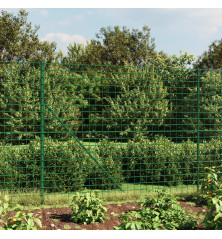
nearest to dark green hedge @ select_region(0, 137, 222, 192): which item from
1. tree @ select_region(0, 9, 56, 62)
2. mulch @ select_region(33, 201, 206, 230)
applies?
mulch @ select_region(33, 201, 206, 230)

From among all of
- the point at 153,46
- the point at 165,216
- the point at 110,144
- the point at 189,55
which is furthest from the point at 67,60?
the point at 165,216

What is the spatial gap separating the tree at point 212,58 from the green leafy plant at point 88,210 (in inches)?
875

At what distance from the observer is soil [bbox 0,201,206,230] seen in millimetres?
3750

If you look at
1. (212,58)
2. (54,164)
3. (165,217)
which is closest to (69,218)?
(165,217)

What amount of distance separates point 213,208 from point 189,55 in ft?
71.1

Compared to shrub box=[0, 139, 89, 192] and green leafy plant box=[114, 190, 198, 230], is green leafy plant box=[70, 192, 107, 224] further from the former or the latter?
shrub box=[0, 139, 89, 192]

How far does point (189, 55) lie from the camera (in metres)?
23.5

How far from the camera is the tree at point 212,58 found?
23688mm

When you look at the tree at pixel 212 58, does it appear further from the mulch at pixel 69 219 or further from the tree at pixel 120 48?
the mulch at pixel 69 219

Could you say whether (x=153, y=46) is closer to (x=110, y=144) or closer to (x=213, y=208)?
(x=110, y=144)

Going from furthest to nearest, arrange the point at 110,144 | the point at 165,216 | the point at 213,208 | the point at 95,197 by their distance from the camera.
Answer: the point at 110,144, the point at 95,197, the point at 165,216, the point at 213,208

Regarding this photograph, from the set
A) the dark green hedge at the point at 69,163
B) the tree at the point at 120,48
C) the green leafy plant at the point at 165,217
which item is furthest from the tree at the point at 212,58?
the green leafy plant at the point at 165,217

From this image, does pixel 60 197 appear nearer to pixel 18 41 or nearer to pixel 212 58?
A: pixel 18 41

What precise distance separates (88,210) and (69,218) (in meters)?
0.45
